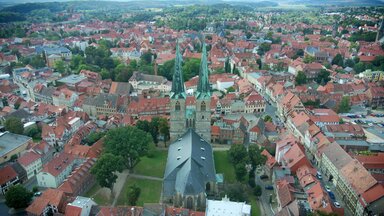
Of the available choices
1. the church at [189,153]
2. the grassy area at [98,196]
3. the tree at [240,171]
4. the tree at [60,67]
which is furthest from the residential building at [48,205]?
the tree at [60,67]

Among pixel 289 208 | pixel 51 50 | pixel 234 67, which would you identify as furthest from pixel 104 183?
pixel 51 50

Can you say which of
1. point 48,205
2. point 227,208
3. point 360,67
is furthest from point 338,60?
point 48,205

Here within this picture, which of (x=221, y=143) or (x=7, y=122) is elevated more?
(x=7, y=122)

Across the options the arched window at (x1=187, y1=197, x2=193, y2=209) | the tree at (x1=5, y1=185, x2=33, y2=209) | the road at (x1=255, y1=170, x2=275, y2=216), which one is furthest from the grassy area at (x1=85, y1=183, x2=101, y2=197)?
the road at (x1=255, y1=170, x2=275, y2=216)

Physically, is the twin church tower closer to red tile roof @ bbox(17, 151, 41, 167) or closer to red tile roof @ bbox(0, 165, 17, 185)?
red tile roof @ bbox(17, 151, 41, 167)

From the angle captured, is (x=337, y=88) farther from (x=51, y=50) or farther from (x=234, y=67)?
(x=51, y=50)

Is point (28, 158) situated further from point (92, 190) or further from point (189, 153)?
Answer: point (189, 153)
